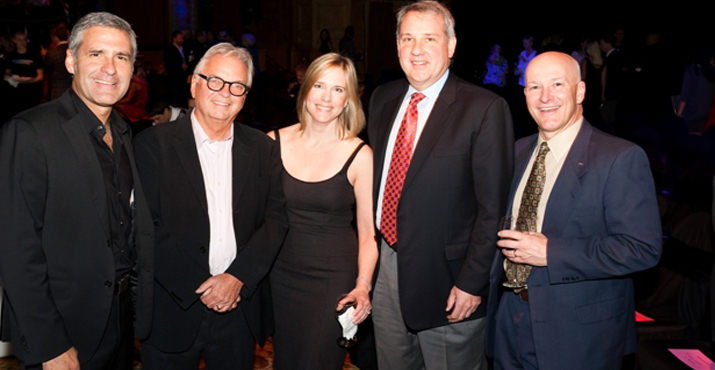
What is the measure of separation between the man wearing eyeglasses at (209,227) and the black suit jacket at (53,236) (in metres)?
0.32

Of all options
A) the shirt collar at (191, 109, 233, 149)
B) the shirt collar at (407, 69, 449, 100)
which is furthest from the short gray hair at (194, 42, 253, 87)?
the shirt collar at (407, 69, 449, 100)

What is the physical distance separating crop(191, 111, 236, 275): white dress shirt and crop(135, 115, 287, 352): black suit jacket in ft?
0.10

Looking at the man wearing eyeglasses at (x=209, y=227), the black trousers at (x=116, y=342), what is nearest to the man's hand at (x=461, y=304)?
the man wearing eyeglasses at (x=209, y=227)

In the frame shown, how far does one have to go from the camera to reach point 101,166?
2174 millimetres

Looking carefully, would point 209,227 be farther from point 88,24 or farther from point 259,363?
point 259,363

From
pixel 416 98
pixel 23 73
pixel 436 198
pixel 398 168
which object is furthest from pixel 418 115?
pixel 23 73

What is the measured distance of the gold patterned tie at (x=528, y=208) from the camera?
231 centimetres

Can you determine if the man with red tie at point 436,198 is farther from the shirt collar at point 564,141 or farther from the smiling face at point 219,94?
the smiling face at point 219,94

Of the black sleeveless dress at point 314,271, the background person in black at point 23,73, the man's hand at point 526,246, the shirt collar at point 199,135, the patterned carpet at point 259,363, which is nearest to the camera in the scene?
the man's hand at point 526,246

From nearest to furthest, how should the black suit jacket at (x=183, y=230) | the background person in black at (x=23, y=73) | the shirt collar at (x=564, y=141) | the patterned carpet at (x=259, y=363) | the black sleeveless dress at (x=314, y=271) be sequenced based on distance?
the shirt collar at (x=564, y=141) → the black suit jacket at (x=183, y=230) → the black sleeveless dress at (x=314, y=271) → the patterned carpet at (x=259, y=363) → the background person in black at (x=23, y=73)

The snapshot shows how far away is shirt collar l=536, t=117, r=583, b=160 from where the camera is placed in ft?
7.54

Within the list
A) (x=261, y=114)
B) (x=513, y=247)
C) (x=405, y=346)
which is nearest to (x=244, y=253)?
(x=405, y=346)

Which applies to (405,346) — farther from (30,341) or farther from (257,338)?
(30,341)

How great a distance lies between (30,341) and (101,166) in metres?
0.63
